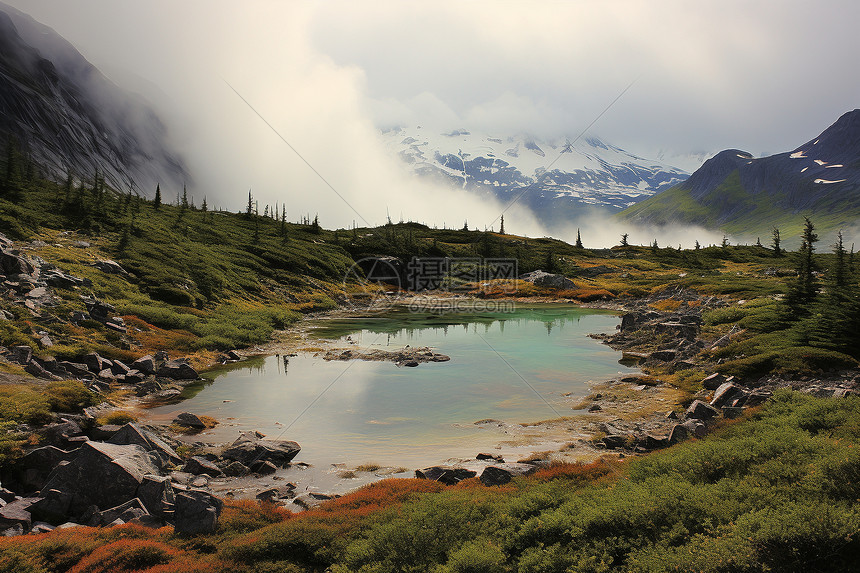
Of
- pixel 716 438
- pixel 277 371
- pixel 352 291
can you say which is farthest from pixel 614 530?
pixel 352 291

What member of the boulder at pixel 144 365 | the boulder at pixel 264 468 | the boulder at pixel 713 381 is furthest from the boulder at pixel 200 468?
the boulder at pixel 713 381

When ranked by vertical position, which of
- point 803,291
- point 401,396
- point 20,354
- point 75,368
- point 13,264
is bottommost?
point 401,396

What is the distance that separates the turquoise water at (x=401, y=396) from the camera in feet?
73.7

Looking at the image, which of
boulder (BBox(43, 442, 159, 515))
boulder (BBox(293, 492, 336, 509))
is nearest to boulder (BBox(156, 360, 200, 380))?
boulder (BBox(43, 442, 159, 515))

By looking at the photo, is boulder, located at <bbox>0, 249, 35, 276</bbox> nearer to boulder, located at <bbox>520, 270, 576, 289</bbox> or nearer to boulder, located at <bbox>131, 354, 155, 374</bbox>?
boulder, located at <bbox>131, 354, 155, 374</bbox>

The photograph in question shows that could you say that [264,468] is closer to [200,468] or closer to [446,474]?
[200,468]

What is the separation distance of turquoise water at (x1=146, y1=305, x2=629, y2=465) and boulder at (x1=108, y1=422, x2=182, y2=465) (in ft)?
12.8

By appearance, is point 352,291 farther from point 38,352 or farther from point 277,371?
point 38,352

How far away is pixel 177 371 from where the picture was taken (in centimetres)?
3234

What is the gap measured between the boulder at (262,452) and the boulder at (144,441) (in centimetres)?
214

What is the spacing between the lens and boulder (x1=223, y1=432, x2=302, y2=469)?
19.0 meters

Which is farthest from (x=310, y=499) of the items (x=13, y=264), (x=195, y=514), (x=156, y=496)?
(x=13, y=264)

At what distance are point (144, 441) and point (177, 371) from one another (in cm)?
1675

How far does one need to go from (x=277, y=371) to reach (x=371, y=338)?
17.8m
